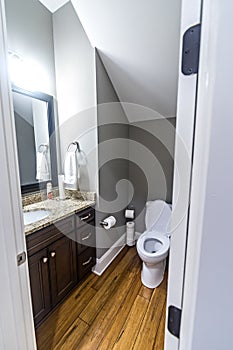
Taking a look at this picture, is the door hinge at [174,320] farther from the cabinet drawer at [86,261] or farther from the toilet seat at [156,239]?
the cabinet drawer at [86,261]

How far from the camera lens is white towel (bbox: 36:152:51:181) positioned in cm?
187

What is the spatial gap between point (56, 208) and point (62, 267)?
1.72ft

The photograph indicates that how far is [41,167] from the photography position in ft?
6.19

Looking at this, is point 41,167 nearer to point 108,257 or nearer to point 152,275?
point 108,257

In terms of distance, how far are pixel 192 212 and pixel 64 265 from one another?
Result: 1.54 metres

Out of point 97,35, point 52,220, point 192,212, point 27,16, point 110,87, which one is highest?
point 27,16

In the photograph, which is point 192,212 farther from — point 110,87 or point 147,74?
point 110,87

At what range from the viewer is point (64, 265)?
156 centimetres

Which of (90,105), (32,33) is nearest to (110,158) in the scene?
(90,105)

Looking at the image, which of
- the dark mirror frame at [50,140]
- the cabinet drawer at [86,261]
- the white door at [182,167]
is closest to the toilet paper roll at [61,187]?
the dark mirror frame at [50,140]

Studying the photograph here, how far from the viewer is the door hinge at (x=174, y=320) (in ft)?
1.41

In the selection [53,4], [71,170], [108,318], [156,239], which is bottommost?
[108,318]

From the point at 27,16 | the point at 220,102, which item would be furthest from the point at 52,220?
the point at 27,16

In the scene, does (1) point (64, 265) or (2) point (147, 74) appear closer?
(1) point (64, 265)
